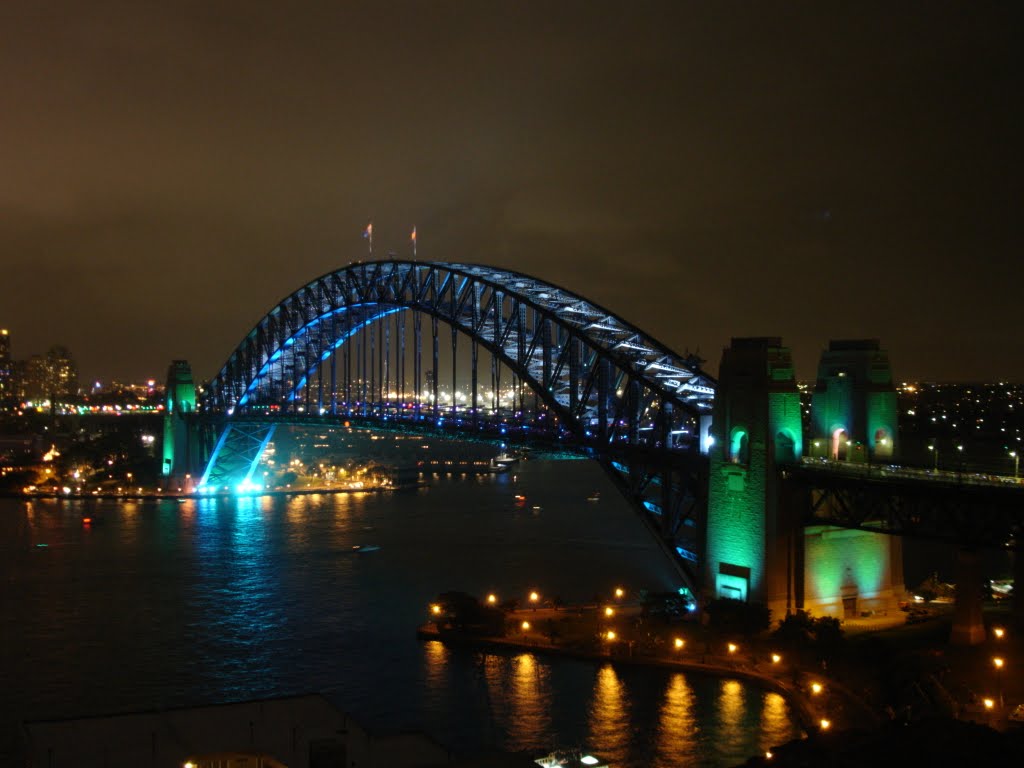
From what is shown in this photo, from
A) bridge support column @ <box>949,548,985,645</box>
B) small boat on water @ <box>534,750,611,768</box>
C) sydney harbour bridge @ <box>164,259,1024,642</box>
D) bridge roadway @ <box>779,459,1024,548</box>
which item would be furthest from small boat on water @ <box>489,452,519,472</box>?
small boat on water @ <box>534,750,611,768</box>

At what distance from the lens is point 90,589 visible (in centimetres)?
4306

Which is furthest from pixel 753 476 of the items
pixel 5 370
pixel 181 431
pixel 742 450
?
pixel 5 370

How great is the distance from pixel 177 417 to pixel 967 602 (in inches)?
2695

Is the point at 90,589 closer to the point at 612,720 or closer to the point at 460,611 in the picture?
the point at 460,611

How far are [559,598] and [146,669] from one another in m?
12.9

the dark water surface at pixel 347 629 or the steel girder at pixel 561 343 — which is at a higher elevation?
the steel girder at pixel 561 343

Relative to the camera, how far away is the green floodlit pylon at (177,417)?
84.9 meters

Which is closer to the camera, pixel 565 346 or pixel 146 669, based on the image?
pixel 146 669

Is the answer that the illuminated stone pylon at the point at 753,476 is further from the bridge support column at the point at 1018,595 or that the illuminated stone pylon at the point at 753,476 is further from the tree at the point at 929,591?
the tree at the point at 929,591

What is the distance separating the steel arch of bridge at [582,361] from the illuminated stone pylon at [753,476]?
85.9 inches

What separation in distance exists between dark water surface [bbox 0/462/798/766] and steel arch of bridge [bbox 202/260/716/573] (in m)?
5.90

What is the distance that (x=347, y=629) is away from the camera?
115 ft

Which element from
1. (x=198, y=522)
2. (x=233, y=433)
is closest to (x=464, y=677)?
(x=198, y=522)

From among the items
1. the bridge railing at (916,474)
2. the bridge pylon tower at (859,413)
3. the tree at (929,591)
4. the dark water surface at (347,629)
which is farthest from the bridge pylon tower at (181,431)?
the bridge railing at (916,474)
